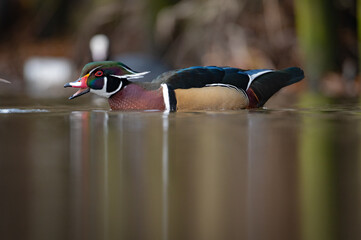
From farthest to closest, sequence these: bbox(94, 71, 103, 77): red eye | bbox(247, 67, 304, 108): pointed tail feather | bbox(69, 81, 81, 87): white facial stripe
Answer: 1. bbox(247, 67, 304, 108): pointed tail feather
2. bbox(94, 71, 103, 77): red eye
3. bbox(69, 81, 81, 87): white facial stripe

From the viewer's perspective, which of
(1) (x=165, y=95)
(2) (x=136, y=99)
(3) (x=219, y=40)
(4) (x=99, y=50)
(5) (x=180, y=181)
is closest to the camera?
(5) (x=180, y=181)

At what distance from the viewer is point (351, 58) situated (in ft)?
35.5

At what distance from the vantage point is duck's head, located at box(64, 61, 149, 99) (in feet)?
20.4

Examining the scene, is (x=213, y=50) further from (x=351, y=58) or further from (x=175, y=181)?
(x=175, y=181)

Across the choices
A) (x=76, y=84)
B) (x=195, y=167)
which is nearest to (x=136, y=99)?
(x=76, y=84)

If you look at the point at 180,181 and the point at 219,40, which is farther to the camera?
the point at 219,40

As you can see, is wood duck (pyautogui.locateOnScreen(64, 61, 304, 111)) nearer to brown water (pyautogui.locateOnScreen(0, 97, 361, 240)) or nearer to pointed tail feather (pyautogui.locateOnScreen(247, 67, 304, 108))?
pointed tail feather (pyautogui.locateOnScreen(247, 67, 304, 108))

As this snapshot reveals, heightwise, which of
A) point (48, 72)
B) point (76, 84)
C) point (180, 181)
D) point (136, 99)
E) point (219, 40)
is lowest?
point (180, 181)

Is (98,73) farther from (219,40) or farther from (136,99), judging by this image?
(219,40)

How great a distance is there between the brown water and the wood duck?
1030mm

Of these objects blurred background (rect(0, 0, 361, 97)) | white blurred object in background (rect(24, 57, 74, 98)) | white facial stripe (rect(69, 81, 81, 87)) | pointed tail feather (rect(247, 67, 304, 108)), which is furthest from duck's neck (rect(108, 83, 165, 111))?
white blurred object in background (rect(24, 57, 74, 98))

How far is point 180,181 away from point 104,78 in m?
3.63

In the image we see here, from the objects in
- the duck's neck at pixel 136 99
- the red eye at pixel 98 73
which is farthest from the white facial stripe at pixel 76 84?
the duck's neck at pixel 136 99

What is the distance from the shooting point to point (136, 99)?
6102 millimetres
